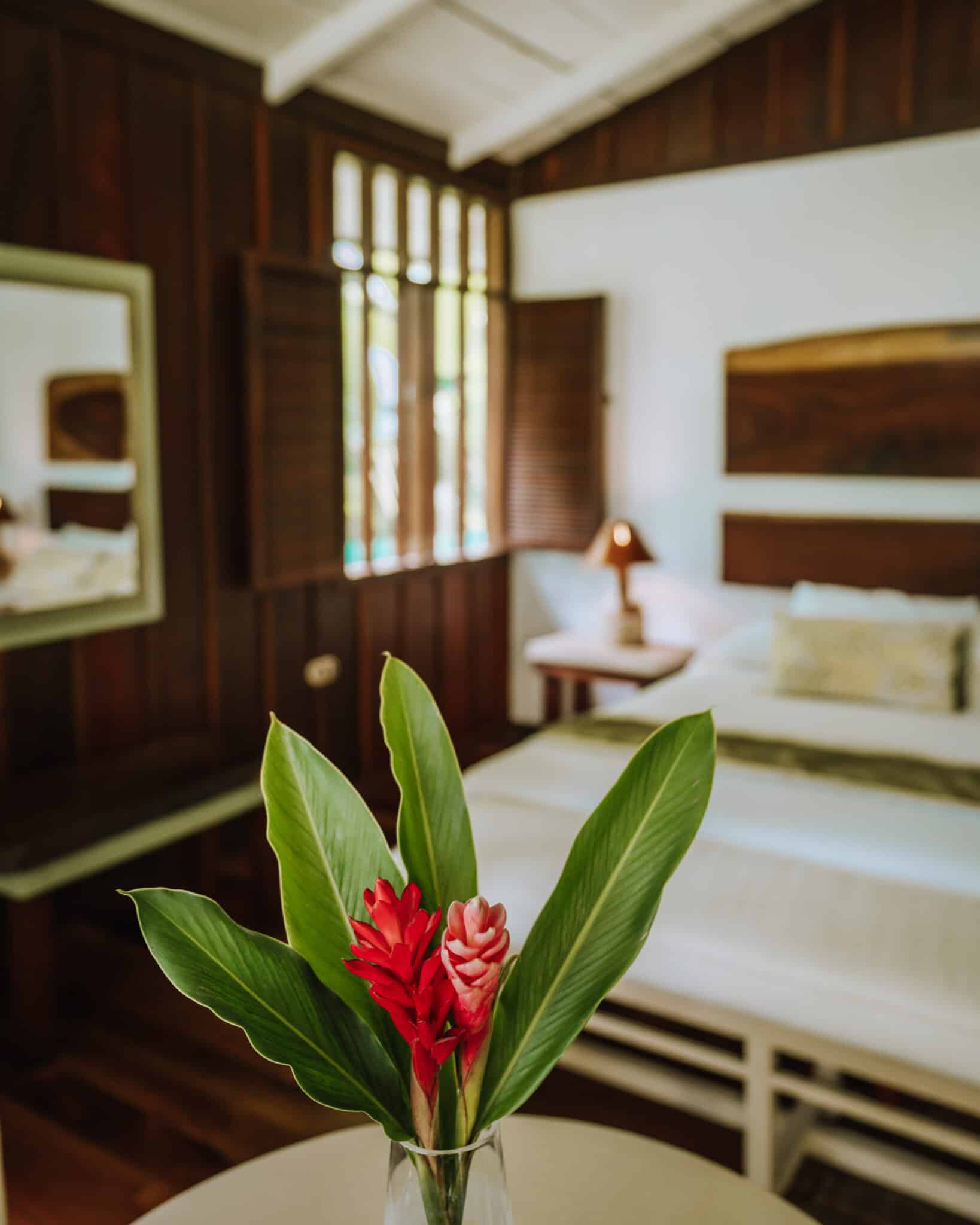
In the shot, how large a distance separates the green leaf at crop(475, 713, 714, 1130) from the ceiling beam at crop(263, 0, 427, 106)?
2.99 meters

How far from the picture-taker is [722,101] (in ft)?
13.5

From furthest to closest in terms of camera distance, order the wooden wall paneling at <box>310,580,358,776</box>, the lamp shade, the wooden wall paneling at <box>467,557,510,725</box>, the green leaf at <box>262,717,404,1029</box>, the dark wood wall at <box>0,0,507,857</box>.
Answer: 1. the wooden wall paneling at <box>467,557,510,725</box>
2. the lamp shade
3. the wooden wall paneling at <box>310,580,358,776</box>
4. the dark wood wall at <box>0,0,507,857</box>
5. the green leaf at <box>262,717,404,1029</box>

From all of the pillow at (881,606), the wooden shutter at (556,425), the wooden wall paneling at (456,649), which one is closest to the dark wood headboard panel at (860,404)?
the pillow at (881,606)

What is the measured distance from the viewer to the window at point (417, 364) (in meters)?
4.00

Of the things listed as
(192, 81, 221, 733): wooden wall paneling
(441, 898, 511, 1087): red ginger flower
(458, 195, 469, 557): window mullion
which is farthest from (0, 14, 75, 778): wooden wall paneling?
(441, 898, 511, 1087): red ginger flower

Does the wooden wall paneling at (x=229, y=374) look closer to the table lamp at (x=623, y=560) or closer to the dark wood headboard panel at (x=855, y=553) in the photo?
the table lamp at (x=623, y=560)

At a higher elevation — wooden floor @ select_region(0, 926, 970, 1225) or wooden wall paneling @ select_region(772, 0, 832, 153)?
wooden wall paneling @ select_region(772, 0, 832, 153)

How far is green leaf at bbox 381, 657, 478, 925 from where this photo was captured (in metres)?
0.89

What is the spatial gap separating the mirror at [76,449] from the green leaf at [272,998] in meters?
2.22

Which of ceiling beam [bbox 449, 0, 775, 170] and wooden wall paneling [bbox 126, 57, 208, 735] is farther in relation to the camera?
ceiling beam [bbox 449, 0, 775, 170]

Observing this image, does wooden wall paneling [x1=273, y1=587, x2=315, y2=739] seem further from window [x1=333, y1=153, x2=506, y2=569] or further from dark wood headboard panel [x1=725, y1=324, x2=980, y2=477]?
dark wood headboard panel [x1=725, y1=324, x2=980, y2=477]

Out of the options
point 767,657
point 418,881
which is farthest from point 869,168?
point 418,881

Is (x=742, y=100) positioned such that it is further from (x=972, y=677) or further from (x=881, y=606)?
(x=972, y=677)

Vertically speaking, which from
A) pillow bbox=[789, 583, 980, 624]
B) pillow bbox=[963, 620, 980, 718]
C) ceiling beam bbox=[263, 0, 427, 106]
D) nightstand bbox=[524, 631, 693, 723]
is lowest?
nightstand bbox=[524, 631, 693, 723]
